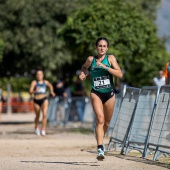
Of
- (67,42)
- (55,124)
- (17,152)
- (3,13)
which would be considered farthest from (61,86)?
(17,152)

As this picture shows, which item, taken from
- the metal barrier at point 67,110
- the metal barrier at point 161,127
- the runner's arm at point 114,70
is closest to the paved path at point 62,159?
the metal barrier at point 161,127

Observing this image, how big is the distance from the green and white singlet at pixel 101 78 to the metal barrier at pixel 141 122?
4.42ft

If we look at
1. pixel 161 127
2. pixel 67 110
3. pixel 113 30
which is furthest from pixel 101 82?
pixel 67 110

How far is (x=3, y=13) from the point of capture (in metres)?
38.9

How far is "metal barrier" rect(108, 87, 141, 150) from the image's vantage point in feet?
47.5

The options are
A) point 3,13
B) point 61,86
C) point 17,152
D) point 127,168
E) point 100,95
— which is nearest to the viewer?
point 127,168

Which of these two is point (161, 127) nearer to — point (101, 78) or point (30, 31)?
point (101, 78)

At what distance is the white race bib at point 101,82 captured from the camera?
1276 centimetres

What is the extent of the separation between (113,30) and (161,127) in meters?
12.7

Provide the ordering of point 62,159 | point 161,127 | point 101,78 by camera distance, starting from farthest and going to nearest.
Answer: point 62,159 < point 161,127 < point 101,78

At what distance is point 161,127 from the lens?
42.3ft

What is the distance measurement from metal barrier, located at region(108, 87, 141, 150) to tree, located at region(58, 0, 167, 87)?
1000cm

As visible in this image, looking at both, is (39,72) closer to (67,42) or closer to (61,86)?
(67,42)

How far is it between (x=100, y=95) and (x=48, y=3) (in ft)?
92.8
